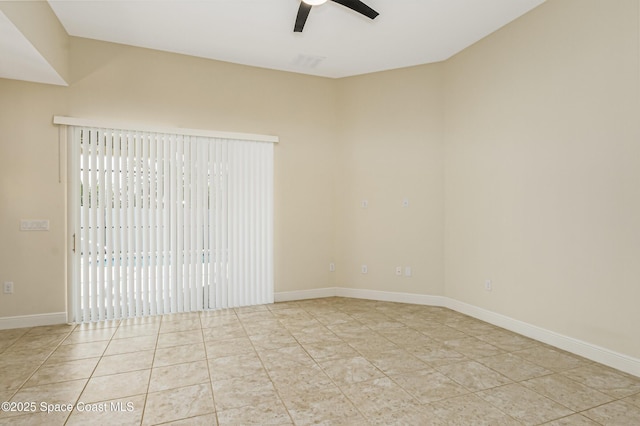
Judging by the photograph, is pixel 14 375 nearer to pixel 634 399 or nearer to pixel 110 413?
pixel 110 413

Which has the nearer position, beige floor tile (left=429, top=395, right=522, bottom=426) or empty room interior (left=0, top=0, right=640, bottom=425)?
beige floor tile (left=429, top=395, right=522, bottom=426)

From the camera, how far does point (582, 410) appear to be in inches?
87.4

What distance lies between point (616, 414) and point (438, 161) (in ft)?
10.7

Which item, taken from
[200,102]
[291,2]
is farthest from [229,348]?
[291,2]

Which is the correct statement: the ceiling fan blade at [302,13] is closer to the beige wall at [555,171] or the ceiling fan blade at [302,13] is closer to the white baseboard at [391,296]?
the beige wall at [555,171]

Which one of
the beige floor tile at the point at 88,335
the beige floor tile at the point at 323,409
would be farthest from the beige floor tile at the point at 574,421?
the beige floor tile at the point at 88,335

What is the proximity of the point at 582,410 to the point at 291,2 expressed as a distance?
4.11 meters

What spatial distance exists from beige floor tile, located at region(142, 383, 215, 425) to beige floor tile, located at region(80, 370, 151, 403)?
0.58 ft

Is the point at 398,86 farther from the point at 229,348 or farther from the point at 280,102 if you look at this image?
the point at 229,348

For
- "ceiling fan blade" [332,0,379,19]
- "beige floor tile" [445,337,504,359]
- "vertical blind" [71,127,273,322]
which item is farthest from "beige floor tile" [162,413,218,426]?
"ceiling fan blade" [332,0,379,19]

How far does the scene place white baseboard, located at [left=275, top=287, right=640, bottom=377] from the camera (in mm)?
2795

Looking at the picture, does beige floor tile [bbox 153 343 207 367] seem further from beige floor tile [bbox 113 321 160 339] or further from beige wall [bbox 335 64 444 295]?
beige wall [bbox 335 64 444 295]

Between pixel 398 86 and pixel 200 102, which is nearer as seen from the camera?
pixel 200 102

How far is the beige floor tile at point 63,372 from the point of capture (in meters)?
2.61
